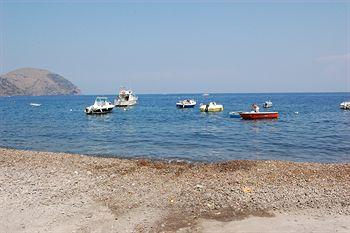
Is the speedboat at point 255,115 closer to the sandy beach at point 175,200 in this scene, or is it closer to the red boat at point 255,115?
the red boat at point 255,115

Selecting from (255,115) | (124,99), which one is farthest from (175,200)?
(124,99)

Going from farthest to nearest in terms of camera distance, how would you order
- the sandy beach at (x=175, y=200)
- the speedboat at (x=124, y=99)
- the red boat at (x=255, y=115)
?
the speedboat at (x=124, y=99) → the red boat at (x=255, y=115) → the sandy beach at (x=175, y=200)

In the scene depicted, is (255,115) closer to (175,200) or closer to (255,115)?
(255,115)

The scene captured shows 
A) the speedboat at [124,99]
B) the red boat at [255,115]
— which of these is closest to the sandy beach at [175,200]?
the red boat at [255,115]

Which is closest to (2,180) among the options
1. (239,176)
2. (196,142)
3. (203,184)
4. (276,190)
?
(203,184)

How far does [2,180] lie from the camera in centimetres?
1571

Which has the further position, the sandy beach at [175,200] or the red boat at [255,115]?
the red boat at [255,115]

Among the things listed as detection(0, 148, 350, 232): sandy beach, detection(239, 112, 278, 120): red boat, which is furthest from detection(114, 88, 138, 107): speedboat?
detection(0, 148, 350, 232): sandy beach

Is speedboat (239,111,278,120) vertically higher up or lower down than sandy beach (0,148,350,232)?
lower down

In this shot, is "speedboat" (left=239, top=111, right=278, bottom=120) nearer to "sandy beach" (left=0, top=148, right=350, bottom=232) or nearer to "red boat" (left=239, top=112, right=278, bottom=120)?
"red boat" (left=239, top=112, right=278, bottom=120)

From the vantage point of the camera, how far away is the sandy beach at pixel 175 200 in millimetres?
10797

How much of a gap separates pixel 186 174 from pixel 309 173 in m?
5.32

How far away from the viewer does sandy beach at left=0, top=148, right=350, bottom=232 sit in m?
10.8

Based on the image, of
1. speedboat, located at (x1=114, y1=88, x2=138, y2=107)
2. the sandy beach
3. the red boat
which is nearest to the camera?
the sandy beach
